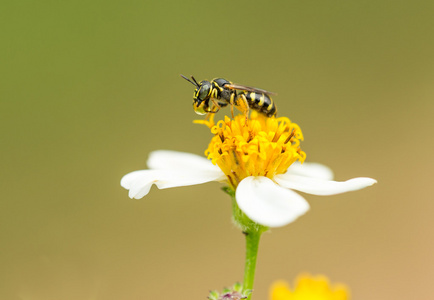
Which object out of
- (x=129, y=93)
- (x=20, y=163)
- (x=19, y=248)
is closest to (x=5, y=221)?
(x=19, y=248)

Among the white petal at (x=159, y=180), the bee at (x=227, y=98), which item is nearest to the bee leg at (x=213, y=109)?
the bee at (x=227, y=98)

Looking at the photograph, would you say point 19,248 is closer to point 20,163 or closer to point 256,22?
point 20,163

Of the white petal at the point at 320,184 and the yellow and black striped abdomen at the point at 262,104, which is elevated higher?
the yellow and black striped abdomen at the point at 262,104

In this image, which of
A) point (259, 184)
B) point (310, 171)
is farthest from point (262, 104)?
point (259, 184)

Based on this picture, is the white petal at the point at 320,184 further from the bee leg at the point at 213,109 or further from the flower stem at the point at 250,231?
the bee leg at the point at 213,109

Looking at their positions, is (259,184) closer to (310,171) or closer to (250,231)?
(250,231)

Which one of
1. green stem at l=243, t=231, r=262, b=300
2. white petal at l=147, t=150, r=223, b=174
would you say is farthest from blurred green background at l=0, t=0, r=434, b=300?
green stem at l=243, t=231, r=262, b=300
